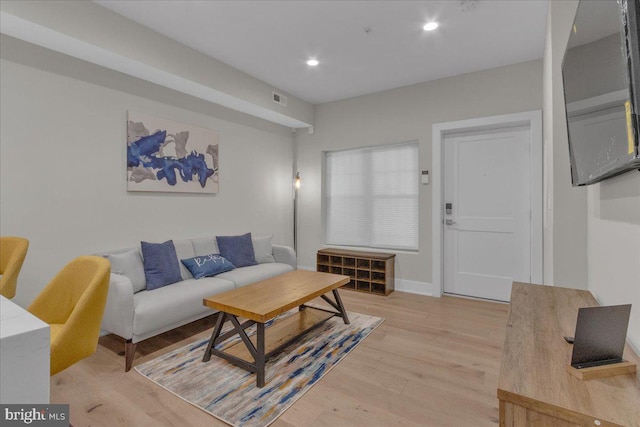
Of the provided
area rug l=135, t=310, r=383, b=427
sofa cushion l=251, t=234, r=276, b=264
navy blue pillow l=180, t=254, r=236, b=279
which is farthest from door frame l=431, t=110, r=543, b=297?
navy blue pillow l=180, t=254, r=236, b=279

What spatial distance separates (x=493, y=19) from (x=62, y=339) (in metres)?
3.68

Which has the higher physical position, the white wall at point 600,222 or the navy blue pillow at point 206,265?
the white wall at point 600,222

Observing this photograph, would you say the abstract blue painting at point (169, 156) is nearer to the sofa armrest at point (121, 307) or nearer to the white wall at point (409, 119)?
the sofa armrest at point (121, 307)

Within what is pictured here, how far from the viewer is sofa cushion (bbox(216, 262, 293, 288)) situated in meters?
3.21

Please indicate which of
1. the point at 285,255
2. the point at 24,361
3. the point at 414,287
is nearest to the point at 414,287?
the point at 414,287

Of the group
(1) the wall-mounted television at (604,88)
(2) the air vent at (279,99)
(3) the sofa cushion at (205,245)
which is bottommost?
(3) the sofa cushion at (205,245)

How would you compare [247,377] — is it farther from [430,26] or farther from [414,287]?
[430,26]

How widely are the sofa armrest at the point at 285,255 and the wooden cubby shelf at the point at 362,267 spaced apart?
1.99ft

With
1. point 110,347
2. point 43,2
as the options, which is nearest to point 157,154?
point 43,2

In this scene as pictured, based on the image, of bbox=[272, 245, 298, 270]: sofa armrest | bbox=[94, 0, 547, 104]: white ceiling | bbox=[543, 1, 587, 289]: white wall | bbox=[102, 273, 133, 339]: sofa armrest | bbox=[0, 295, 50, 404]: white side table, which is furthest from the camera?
bbox=[272, 245, 298, 270]: sofa armrest

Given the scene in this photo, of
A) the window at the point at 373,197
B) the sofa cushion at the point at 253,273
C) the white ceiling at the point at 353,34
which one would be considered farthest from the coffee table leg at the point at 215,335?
the window at the point at 373,197

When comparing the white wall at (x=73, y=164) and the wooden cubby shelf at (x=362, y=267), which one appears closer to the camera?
the white wall at (x=73, y=164)

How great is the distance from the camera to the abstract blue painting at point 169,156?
308cm

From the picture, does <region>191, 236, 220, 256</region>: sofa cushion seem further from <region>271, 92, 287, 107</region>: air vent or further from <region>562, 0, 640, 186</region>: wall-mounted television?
<region>562, 0, 640, 186</region>: wall-mounted television
